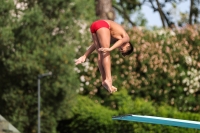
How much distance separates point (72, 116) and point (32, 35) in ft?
13.1

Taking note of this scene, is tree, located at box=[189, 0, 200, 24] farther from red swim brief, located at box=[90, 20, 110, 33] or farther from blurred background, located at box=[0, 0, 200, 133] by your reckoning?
red swim brief, located at box=[90, 20, 110, 33]

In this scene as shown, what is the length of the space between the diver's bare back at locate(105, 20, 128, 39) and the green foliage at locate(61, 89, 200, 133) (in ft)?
58.6

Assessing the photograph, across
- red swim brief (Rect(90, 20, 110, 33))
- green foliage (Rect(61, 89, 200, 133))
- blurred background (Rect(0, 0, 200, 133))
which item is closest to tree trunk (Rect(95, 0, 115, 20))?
blurred background (Rect(0, 0, 200, 133))

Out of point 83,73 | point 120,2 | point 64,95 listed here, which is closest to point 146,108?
point 64,95

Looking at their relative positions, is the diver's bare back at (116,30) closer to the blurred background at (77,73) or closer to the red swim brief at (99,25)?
the red swim brief at (99,25)

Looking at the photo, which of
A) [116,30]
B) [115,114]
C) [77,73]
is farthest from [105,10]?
[116,30]

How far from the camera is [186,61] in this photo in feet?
114

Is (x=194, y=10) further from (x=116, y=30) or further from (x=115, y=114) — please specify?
(x=116, y=30)

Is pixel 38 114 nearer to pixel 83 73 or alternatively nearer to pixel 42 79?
pixel 42 79

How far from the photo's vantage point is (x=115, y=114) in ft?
95.1

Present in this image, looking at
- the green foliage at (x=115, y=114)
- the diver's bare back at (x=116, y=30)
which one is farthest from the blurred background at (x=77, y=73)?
the diver's bare back at (x=116, y=30)

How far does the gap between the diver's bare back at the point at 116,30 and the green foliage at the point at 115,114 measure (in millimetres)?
17855

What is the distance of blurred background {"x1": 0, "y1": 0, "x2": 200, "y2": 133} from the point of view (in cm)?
3041

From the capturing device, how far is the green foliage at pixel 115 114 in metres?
27.6
